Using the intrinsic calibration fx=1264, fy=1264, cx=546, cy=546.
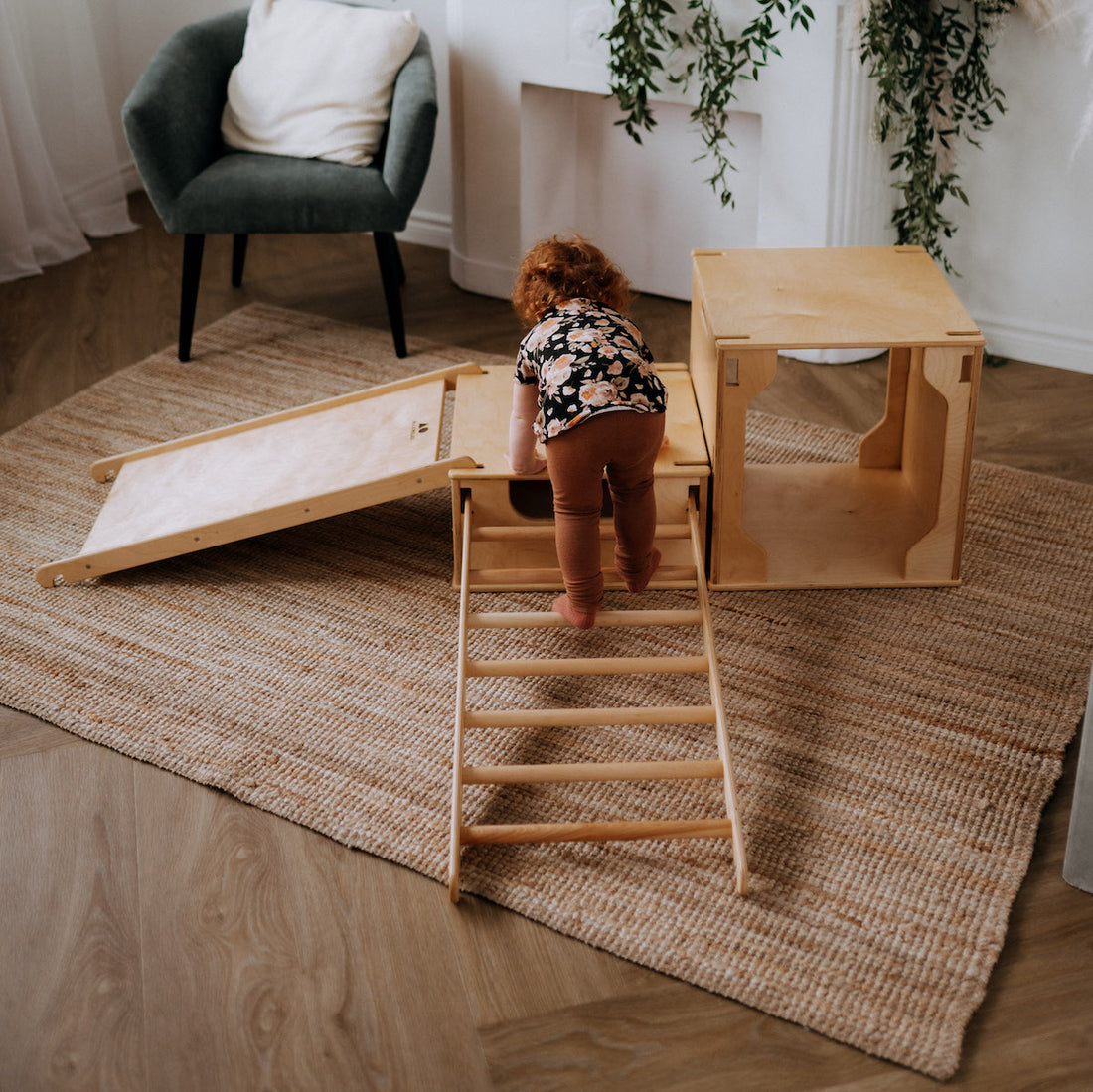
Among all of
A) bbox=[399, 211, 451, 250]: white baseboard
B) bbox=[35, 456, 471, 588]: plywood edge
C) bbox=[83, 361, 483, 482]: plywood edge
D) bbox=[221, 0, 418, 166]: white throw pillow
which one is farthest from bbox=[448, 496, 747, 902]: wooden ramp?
bbox=[399, 211, 451, 250]: white baseboard

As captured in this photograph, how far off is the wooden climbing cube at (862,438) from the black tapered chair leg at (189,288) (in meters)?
1.42

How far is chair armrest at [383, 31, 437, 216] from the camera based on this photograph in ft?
10.4

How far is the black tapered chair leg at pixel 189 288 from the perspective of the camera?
3.35 m

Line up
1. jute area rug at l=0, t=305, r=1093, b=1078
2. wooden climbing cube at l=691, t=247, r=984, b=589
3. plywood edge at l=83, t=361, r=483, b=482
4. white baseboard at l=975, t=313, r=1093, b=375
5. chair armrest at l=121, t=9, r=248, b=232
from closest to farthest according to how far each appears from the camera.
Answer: jute area rug at l=0, t=305, r=1093, b=1078
wooden climbing cube at l=691, t=247, r=984, b=589
plywood edge at l=83, t=361, r=483, b=482
chair armrest at l=121, t=9, r=248, b=232
white baseboard at l=975, t=313, r=1093, b=375

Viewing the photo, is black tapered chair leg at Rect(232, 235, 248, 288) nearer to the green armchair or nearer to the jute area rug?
the green armchair

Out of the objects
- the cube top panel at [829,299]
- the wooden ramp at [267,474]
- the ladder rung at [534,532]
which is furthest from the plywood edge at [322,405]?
the cube top panel at [829,299]

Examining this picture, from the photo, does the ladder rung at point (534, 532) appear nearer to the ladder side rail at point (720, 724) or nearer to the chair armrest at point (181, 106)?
the ladder side rail at point (720, 724)

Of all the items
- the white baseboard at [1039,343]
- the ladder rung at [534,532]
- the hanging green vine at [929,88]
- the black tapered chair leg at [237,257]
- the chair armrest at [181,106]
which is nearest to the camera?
the ladder rung at [534,532]

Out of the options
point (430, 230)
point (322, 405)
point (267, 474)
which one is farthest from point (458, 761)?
point (430, 230)

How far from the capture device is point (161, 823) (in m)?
2.00

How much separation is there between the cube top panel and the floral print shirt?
248 millimetres

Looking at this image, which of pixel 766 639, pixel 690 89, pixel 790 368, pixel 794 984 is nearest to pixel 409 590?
pixel 766 639

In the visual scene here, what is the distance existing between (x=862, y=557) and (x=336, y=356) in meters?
1.62

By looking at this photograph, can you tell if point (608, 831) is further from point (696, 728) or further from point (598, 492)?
point (598, 492)
